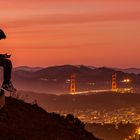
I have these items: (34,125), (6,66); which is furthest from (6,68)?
(34,125)

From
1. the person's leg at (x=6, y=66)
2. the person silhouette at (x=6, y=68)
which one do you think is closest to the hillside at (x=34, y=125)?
the person silhouette at (x=6, y=68)

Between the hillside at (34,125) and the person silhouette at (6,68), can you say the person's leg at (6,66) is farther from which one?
the hillside at (34,125)

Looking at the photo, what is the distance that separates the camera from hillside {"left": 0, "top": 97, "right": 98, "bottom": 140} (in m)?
18.2

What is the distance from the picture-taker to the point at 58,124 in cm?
2241

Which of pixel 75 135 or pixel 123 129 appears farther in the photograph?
pixel 123 129

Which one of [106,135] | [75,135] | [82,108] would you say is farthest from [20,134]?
[82,108]

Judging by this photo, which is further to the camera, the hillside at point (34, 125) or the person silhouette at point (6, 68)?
the person silhouette at point (6, 68)

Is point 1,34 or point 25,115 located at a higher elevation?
point 1,34

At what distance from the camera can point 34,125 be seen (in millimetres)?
20234

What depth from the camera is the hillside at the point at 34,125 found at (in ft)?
59.7

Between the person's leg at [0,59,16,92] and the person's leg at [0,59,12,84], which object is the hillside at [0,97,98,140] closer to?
the person's leg at [0,59,16,92]

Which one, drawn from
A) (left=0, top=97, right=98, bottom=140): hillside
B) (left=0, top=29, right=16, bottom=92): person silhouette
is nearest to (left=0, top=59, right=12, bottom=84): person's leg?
(left=0, top=29, right=16, bottom=92): person silhouette

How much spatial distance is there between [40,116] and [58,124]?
85cm

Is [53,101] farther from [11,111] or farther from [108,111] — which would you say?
[11,111]
